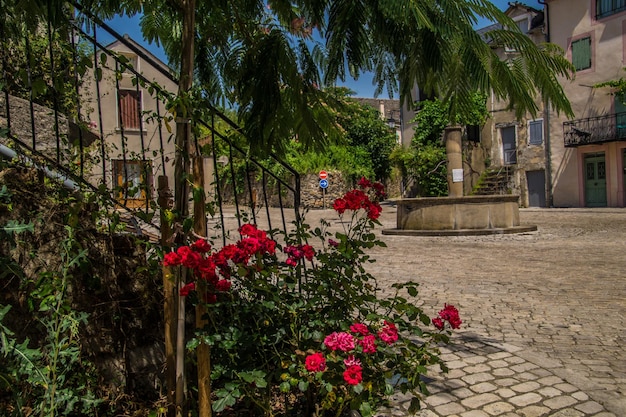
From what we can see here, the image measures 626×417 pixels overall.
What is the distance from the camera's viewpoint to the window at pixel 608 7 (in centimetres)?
2551

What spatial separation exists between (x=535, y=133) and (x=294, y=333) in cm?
3010

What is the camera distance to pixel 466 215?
1313 centimetres

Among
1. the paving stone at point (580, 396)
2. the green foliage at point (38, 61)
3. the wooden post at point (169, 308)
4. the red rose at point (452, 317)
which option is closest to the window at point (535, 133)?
the green foliage at point (38, 61)

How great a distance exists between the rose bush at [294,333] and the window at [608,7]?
94.5 ft

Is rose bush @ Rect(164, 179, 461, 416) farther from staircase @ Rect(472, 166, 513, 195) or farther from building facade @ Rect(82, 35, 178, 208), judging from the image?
staircase @ Rect(472, 166, 513, 195)

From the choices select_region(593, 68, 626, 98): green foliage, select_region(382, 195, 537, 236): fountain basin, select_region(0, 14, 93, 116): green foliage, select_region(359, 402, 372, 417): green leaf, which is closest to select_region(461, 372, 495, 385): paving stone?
select_region(359, 402, 372, 417): green leaf

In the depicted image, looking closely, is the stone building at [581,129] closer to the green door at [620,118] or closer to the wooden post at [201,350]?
the green door at [620,118]

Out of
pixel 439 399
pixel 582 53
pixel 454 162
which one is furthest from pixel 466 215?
pixel 582 53

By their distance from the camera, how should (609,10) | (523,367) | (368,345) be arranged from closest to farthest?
(368,345) → (523,367) → (609,10)

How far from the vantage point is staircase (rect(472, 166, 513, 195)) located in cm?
2961

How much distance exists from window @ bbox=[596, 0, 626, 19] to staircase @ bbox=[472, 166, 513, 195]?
9.05 meters

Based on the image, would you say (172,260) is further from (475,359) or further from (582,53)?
(582,53)

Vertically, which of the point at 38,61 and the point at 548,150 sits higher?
the point at 548,150

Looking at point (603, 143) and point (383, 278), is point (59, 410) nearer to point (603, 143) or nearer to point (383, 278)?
point (383, 278)
